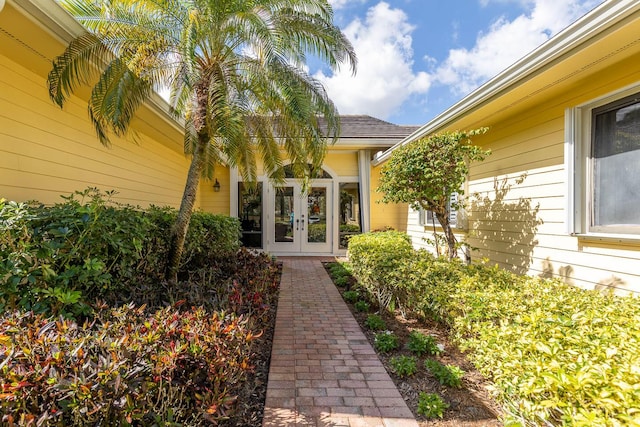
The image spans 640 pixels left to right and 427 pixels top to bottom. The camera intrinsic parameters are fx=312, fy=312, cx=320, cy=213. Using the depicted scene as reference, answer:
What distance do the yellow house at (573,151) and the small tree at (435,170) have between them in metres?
0.63

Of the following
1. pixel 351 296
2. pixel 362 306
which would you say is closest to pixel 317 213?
pixel 351 296

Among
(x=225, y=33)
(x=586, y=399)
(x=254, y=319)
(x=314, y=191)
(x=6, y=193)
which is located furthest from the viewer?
(x=314, y=191)

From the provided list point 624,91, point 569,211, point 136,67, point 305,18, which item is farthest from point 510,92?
point 136,67

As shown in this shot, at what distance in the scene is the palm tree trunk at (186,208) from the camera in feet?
14.1

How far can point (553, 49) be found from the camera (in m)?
3.34

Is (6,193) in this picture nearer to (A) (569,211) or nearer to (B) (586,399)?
(B) (586,399)

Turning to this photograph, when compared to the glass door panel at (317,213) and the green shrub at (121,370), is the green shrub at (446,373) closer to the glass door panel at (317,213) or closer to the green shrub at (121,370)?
the green shrub at (121,370)

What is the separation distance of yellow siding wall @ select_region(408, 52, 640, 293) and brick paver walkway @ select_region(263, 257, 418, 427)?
2.85m

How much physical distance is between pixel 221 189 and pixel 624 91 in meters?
10.4

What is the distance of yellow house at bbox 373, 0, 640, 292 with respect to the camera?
3254 mm

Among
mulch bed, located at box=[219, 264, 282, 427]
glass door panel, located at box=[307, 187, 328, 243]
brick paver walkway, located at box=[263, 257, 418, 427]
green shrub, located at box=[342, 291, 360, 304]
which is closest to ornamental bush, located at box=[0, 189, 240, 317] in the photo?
mulch bed, located at box=[219, 264, 282, 427]

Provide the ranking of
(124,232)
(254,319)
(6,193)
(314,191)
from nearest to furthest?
(254,319)
(124,232)
(6,193)
(314,191)

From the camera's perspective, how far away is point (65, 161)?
475 cm

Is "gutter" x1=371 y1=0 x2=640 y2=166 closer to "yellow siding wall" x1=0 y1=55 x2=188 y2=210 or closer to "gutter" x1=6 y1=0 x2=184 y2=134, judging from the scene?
"gutter" x1=6 y1=0 x2=184 y2=134
